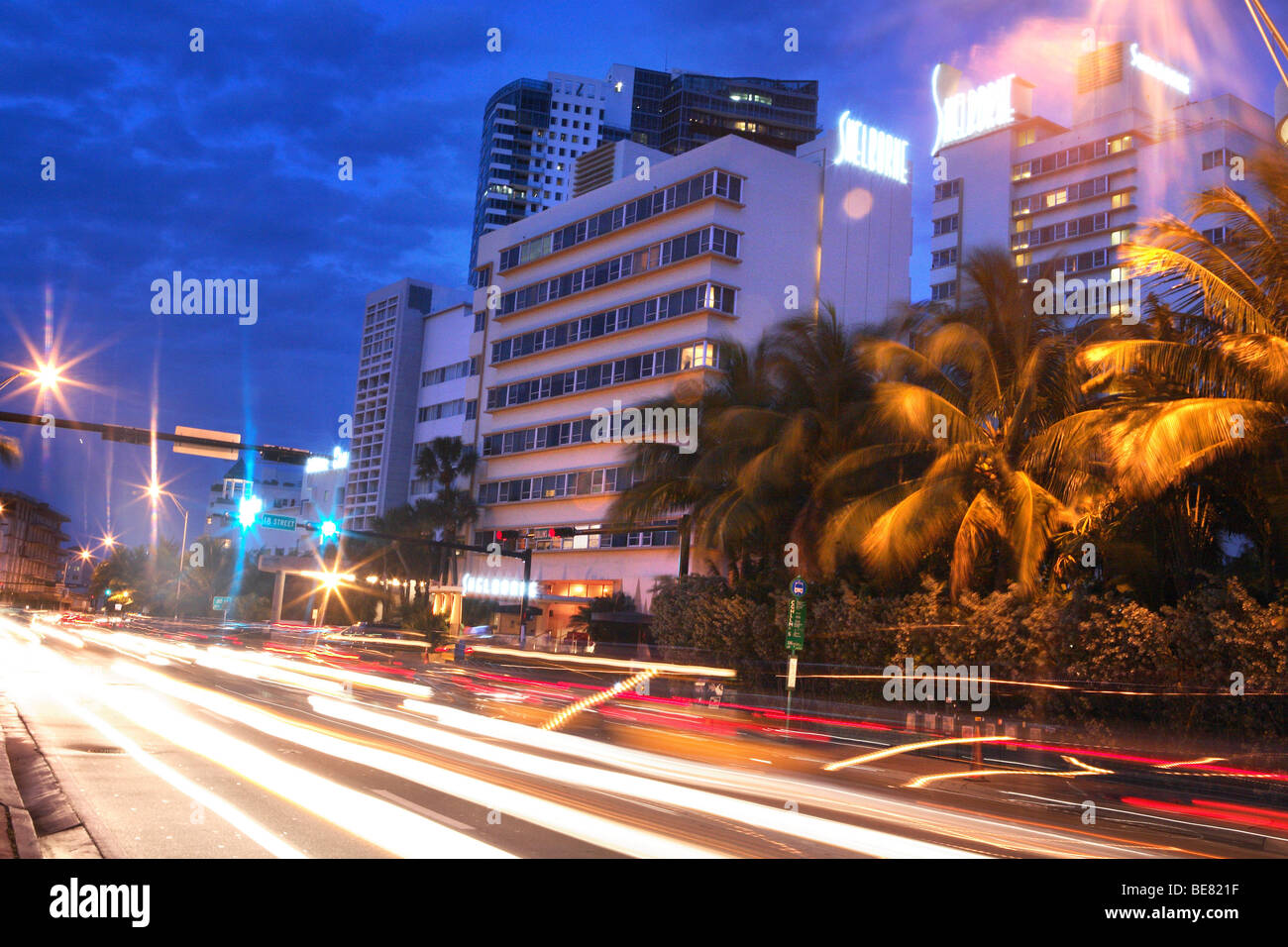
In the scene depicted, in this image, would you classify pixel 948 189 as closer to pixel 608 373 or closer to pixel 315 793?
pixel 608 373

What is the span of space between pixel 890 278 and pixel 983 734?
43.9 meters

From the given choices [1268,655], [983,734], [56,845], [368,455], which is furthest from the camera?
[368,455]

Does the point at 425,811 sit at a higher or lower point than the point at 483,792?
higher

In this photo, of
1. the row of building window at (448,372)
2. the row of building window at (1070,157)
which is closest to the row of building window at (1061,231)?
the row of building window at (1070,157)

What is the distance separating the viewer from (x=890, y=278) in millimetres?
61688

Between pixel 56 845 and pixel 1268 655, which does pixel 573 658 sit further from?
pixel 56 845

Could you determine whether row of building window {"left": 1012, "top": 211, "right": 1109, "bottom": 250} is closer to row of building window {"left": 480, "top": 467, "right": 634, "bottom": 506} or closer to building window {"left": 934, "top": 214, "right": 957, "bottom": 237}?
building window {"left": 934, "top": 214, "right": 957, "bottom": 237}

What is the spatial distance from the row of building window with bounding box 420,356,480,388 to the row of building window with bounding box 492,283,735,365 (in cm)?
742

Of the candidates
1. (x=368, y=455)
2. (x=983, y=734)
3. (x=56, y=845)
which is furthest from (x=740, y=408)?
(x=368, y=455)

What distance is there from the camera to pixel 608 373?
61156 millimetres

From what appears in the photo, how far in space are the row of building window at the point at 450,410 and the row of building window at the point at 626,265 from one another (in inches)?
302

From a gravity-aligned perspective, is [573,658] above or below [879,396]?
below

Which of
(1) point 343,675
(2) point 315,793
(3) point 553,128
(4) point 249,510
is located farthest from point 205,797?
(3) point 553,128

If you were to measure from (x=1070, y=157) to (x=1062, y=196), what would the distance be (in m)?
2.93
